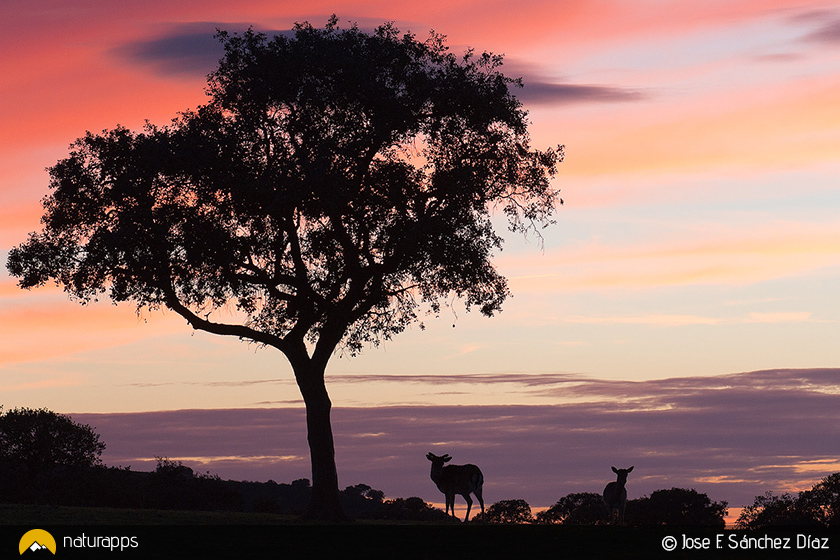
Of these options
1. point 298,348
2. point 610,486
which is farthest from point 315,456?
point 610,486

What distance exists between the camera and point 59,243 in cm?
4019

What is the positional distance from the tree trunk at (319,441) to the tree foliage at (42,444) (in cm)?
3607

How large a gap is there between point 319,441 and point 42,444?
1497 inches

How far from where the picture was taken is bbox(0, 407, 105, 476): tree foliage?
67.8 metres

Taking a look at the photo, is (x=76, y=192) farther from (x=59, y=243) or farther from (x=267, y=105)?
(x=267, y=105)

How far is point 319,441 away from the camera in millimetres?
38469

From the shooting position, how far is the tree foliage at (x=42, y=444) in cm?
6781

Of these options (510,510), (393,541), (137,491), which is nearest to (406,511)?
(510,510)

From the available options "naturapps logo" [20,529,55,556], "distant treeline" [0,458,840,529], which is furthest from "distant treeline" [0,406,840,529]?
"naturapps logo" [20,529,55,556]

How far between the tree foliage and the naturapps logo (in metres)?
44.6

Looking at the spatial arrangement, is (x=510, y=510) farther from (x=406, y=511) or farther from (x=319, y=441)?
(x=319, y=441)

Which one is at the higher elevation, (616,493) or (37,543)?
(37,543)

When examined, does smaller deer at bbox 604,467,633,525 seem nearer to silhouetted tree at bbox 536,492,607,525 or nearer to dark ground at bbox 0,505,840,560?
dark ground at bbox 0,505,840,560

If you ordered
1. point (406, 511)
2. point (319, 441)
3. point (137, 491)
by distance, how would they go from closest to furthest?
point (319, 441) < point (406, 511) < point (137, 491)
